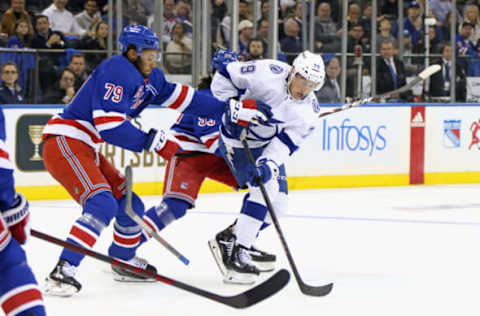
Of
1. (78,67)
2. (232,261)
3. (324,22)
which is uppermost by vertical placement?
(324,22)

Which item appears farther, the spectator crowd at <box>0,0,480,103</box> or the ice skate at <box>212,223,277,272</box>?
the spectator crowd at <box>0,0,480,103</box>

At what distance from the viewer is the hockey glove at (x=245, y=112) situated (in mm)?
3752

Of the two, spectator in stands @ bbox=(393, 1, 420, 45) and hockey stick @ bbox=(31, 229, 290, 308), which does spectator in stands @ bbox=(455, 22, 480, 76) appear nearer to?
spectator in stands @ bbox=(393, 1, 420, 45)

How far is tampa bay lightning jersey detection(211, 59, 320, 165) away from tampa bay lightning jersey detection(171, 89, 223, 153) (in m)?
0.18

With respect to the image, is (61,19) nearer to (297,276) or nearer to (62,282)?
(62,282)

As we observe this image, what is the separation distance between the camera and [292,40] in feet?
26.4

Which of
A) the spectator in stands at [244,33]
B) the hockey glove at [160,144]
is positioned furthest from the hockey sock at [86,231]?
the spectator in stands at [244,33]

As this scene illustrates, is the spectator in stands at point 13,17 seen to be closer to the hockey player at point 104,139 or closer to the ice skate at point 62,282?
the hockey player at point 104,139

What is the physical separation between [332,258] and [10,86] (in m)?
2.97

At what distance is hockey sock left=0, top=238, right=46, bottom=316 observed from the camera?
6.67ft

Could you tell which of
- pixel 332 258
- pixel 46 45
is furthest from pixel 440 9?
pixel 332 258

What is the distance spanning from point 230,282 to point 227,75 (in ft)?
3.05

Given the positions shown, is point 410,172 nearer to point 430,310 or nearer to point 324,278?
point 324,278

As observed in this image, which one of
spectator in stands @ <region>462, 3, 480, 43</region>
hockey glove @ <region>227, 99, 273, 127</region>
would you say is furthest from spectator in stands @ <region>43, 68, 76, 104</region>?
spectator in stands @ <region>462, 3, 480, 43</region>
